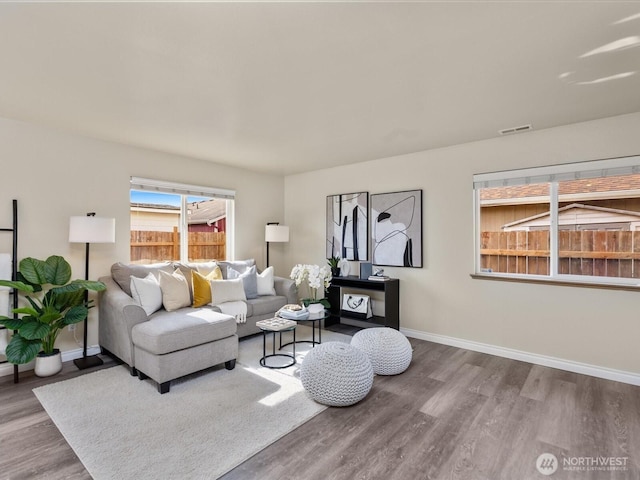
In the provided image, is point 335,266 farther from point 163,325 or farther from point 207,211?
point 163,325

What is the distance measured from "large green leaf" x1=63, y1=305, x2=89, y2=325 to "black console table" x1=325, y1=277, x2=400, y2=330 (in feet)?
9.37

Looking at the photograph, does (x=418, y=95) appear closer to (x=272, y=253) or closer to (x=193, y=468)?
(x=193, y=468)

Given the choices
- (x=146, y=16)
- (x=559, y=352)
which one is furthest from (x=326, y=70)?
(x=559, y=352)

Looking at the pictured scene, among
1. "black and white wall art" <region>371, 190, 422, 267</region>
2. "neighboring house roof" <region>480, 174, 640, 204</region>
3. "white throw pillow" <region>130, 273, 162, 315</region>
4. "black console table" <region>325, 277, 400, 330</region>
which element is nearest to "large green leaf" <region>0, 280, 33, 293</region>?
"white throw pillow" <region>130, 273, 162, 315</region>

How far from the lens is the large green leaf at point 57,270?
301 cm

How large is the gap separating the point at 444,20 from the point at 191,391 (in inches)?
121

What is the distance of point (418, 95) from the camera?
252 centimetres

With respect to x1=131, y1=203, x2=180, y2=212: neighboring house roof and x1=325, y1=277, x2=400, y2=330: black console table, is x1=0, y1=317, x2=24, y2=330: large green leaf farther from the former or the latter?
x1=325, y1=277, x2=400, y2=330: black console table

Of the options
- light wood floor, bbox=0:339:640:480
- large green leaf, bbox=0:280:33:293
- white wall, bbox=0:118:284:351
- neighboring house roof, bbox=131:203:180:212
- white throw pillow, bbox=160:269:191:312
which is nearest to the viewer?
light wood floor, bbox=0:339:640:480

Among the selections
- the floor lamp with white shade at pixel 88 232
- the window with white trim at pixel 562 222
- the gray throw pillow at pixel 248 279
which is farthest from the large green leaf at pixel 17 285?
the window with white trim at pixel 562 222

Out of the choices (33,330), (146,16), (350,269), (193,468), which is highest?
(146,16)

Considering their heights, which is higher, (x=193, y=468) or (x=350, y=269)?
(x=350, y=269)

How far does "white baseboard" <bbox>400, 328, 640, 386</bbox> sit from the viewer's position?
2.90m

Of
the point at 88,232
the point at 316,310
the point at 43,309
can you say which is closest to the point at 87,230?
the point at 88,232
